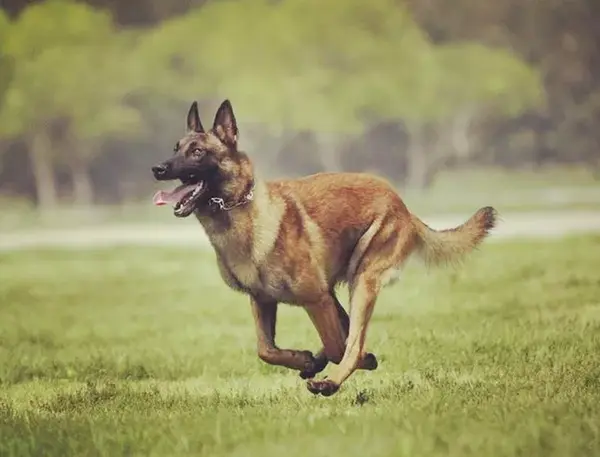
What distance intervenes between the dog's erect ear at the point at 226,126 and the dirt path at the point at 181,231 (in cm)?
38

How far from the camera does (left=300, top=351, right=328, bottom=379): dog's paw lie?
3.33 meters

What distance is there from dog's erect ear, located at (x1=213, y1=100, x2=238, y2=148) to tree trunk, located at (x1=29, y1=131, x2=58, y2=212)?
89cm

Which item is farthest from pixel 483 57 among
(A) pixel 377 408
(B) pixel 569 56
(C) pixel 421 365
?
(A) pixel 377 408

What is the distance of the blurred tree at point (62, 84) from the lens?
3.76 meters

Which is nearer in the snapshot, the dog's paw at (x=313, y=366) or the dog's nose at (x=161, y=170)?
the dog's nose at (x=161, y=170)

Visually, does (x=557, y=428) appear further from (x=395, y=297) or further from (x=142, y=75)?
(x=142, y=75)

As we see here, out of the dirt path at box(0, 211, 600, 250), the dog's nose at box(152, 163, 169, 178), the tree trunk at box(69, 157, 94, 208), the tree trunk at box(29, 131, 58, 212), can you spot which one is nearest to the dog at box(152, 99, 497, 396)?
the dog's nose at box(152, 163, 169, 178)

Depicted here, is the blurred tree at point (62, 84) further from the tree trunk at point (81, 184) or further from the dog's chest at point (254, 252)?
the dog's chest at point (254, 252)

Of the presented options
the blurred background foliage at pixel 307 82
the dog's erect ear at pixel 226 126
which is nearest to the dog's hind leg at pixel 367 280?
the blurred background foliage at pixel 307 82

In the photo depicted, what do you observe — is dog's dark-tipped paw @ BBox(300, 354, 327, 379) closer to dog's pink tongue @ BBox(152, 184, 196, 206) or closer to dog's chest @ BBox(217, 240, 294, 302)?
dog's chest @ BBox(217, 240, 294, 302)

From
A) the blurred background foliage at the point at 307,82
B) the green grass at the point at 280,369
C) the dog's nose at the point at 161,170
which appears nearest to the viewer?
the green grass at the point at 280,369

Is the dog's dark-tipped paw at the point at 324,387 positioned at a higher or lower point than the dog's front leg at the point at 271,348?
lower

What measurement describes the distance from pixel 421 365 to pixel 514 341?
15.2 inches

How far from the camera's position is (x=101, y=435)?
3.13 metres
